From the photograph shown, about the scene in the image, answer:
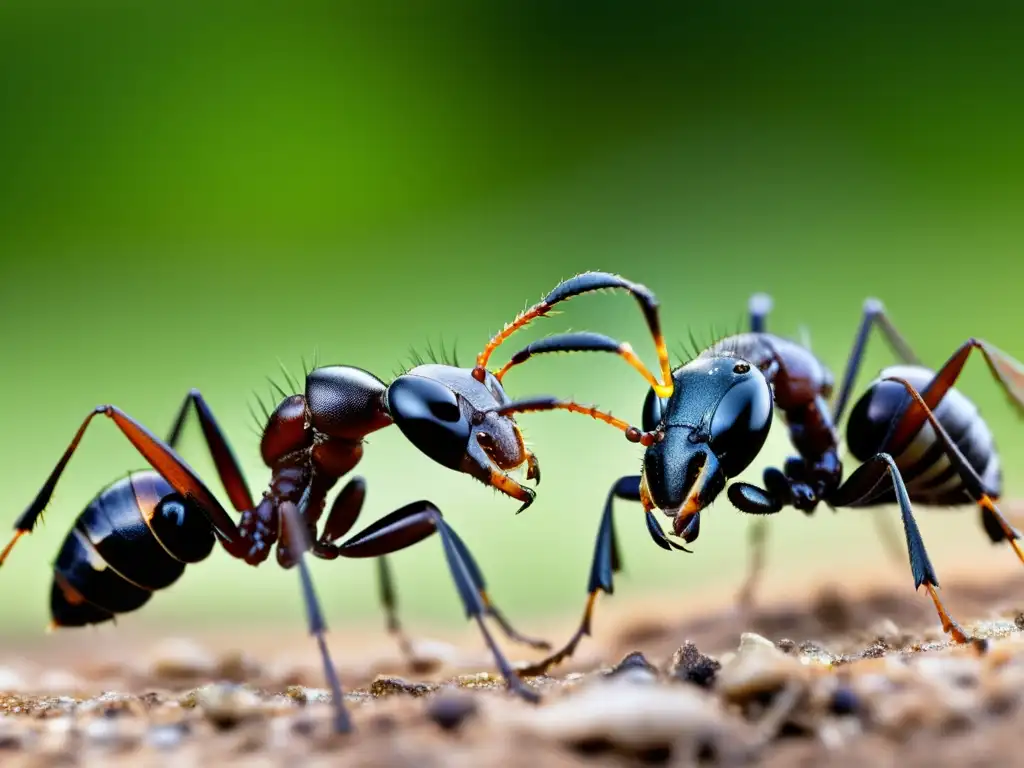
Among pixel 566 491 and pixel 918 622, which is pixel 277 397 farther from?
pixel 566 491

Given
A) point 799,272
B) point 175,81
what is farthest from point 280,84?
point 799,272

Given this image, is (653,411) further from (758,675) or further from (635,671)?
(758,675)

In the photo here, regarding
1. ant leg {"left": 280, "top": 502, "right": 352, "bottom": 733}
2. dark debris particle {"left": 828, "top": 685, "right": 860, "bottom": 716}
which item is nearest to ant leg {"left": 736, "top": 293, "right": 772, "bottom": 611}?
ant leg {"left": 280, "top": 502, "right": 352, "bottom": 733}

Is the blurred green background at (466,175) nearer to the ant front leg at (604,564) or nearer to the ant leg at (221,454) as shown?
the ant leg at (221,454)

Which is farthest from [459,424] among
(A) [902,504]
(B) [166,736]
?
(A) [902,504]

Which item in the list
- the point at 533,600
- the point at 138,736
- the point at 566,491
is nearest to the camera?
the point at 138,736

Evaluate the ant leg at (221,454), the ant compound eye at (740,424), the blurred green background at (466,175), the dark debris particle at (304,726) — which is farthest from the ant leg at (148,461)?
the blurred green background at (466,175)
